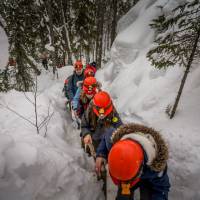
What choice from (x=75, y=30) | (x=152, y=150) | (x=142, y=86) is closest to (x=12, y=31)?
(x=75, y=30)

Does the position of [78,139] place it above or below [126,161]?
below

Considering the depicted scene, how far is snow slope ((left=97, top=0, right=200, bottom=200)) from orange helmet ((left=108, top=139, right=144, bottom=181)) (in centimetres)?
216

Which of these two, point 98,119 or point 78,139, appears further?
point 78,139

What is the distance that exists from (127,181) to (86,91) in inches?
135

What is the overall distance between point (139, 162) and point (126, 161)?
164mm

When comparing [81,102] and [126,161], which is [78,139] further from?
[126,161]

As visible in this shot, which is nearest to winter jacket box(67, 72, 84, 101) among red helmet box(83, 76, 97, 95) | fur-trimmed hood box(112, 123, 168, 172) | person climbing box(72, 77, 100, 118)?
person climbing box(72, 77, 100, 118)

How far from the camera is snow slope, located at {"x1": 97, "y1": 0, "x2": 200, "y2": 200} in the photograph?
141 inches

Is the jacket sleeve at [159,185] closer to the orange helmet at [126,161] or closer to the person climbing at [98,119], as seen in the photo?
the orange helmet at [126,161]

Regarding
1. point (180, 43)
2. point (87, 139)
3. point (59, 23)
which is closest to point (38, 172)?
point (87, 139)

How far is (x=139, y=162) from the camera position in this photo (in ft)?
6.21

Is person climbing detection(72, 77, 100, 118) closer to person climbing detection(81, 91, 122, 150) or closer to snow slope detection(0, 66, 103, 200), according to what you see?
person climbing detection(81, 91, 122, 150)

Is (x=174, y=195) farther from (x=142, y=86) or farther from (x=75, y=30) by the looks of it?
(x=75, y=30)

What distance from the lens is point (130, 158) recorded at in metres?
1.84
